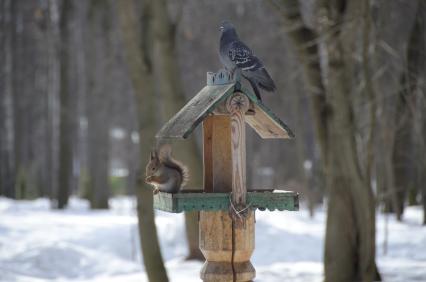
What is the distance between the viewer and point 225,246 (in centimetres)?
443

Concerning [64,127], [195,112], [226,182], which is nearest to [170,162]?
[195,112]

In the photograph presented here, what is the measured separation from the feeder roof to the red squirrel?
151mm

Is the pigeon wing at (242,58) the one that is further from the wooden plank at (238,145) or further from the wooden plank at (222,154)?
the wooden plank at (222,154)

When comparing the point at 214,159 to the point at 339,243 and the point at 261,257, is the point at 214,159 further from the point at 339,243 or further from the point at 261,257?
the point at 261,257

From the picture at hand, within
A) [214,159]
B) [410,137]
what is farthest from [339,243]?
[410,137]

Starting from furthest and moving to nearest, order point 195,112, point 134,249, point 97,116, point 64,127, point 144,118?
point 97,116, point 64,127, point 134,249, point 144,118, point 195,112

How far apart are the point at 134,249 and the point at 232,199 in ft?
35.7

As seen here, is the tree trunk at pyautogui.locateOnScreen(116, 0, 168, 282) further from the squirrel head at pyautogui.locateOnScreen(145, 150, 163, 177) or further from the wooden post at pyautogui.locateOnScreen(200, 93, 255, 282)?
the squirrel head at pyautogui.locateOnScreen(145, 150, 163, 177)

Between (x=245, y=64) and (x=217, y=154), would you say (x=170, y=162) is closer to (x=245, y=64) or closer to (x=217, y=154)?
(x=217, y=154)

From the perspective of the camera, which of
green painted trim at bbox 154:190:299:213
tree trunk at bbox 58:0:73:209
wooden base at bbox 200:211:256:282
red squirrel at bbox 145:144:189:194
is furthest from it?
tree trunk at bbox 58:0:73:209

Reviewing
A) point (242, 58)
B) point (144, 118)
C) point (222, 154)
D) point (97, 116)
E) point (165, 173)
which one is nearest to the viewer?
point (165, 173)

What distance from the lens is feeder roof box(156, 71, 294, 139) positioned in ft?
14.0

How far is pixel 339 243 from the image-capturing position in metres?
9.90

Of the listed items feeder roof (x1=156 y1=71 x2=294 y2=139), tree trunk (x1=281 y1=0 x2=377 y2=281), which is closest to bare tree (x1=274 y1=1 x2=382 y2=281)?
tree trunk (x1=281 y1=0 x2=377 y2=281)
